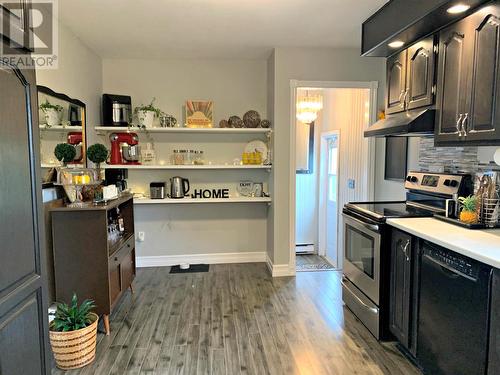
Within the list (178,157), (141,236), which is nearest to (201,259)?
(141,236)

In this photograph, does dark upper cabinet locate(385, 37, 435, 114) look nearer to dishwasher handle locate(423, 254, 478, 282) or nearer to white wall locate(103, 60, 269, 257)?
dishwasher handle locate(423, 254, 478, 282)

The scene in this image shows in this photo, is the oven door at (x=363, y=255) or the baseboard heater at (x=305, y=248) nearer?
the oven door at (x=363, y=255)

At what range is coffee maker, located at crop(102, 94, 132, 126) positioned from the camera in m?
3.96

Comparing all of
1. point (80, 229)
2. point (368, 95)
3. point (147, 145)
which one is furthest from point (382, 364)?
point (147, 145)

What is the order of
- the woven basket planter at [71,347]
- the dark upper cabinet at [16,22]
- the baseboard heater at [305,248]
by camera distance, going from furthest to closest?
the baseboard heater at [305,248]
the woven basket planter at [71,347]
the dark upper cabinet at [16,22]

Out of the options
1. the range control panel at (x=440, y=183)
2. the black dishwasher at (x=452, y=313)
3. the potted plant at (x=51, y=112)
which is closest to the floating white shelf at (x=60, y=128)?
the potted plant at (x=51, y=112)

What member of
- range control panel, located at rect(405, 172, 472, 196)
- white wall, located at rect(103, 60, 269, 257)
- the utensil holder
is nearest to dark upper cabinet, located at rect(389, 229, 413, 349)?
the utensil holder

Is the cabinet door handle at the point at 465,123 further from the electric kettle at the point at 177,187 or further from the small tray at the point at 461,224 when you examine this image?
the electric kettle at the point at 177,187

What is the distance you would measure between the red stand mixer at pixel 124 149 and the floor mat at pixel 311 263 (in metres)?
2.45

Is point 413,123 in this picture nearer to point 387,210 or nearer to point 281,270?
point 387,210

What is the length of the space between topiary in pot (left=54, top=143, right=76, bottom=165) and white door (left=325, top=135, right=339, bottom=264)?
3554 mm

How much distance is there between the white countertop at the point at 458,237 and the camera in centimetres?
167

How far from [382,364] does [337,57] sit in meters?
3.13

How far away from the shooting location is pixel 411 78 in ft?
8.89
